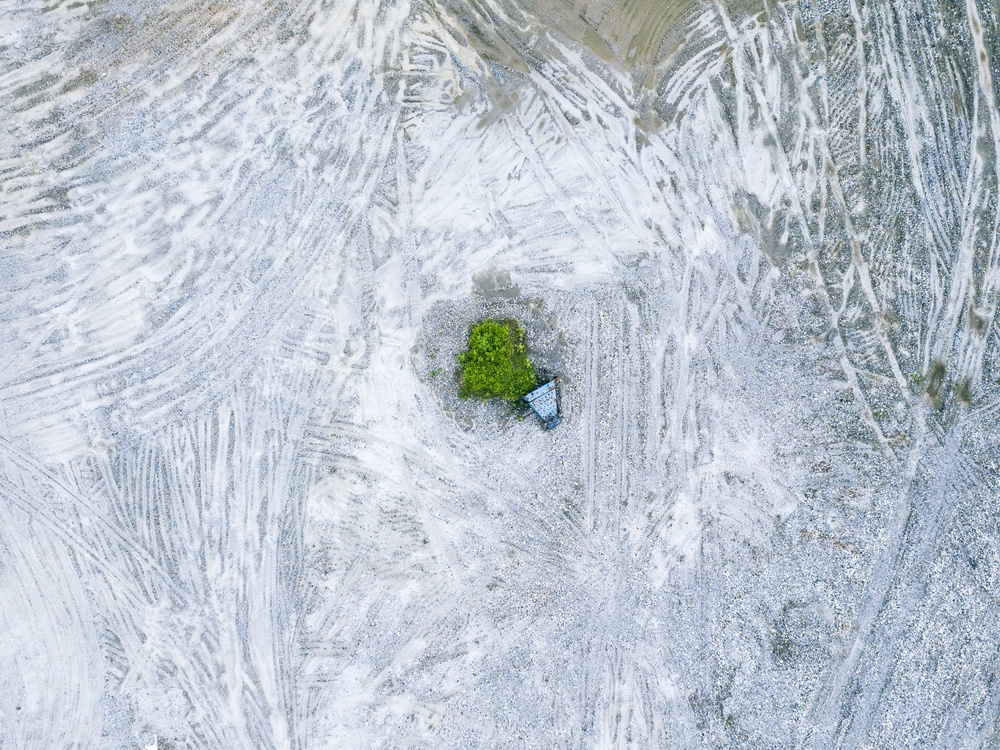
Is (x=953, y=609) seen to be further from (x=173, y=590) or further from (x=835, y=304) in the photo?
(x=173, y=590)

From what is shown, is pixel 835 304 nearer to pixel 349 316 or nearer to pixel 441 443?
pixel 441 443

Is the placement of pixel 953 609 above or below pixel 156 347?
below

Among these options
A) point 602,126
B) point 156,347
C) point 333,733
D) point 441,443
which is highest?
point 602,126

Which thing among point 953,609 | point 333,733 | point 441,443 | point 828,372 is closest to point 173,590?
point 333,733

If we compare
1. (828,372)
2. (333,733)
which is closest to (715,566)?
(828,372)
